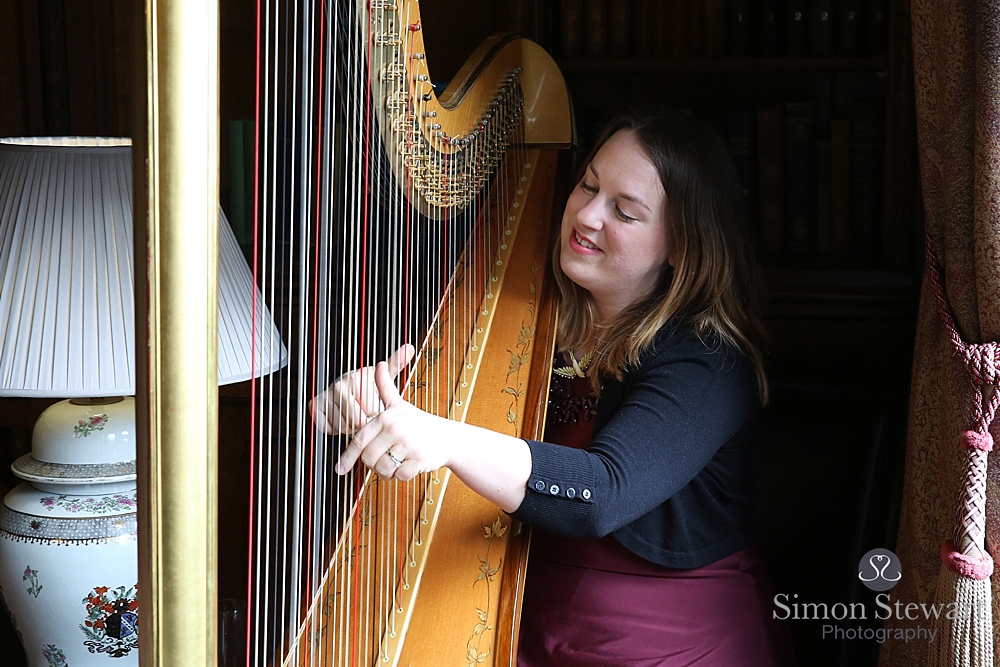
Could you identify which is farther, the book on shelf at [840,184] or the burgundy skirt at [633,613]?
the book on shelf at [840,184]

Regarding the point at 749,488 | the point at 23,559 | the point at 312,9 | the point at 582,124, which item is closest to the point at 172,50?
the point at 312,9

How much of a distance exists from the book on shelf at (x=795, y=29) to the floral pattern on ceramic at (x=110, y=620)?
155 centimetres

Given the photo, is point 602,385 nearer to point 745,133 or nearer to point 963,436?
point 963,436

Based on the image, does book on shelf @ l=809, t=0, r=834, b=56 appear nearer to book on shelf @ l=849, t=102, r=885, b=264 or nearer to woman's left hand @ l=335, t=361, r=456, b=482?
book on shelf @ l=849, t=102, r=885, b=264

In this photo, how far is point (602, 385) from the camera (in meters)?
1.39

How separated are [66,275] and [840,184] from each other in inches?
57.9

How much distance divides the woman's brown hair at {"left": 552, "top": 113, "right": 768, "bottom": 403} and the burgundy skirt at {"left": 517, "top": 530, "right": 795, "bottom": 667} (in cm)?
26

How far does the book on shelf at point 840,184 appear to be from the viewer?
6.31 ft

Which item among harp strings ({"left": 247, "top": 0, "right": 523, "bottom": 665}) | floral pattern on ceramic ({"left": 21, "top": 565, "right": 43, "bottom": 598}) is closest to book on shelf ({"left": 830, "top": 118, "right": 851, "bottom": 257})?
harp strings ({"left": 247, "top": 0, "right": 523, "bottom": 665})

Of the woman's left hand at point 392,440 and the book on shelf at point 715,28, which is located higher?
the book on shelf at point 715,28

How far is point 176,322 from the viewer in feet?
1.69

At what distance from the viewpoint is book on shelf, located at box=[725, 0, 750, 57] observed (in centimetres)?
192

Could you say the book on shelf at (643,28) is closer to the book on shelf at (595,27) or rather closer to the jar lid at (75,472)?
the book on shelf at (595,27)

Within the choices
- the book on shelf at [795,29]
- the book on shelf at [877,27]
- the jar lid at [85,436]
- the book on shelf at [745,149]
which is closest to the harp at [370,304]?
the jar lid at [85,436]
